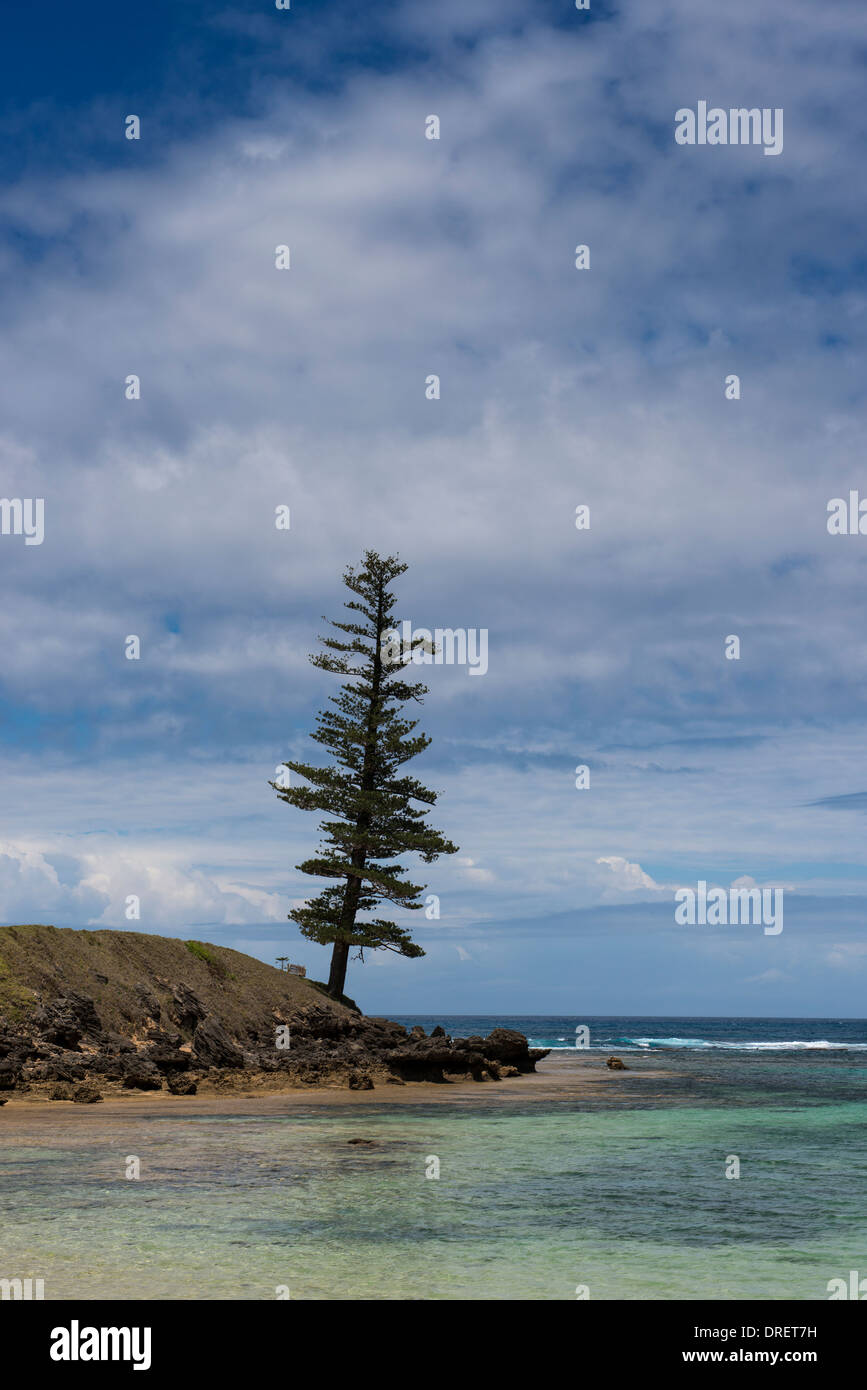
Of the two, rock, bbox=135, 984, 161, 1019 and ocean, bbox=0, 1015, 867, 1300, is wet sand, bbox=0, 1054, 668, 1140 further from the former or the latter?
rock, bbox=135, 984, 161, 1019

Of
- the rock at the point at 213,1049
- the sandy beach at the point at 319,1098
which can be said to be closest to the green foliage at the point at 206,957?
the rock at the point at 213,1049

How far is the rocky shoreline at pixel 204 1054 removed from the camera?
2486 centimetres

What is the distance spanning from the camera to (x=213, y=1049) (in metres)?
28.8

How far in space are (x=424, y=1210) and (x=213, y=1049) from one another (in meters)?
17.8

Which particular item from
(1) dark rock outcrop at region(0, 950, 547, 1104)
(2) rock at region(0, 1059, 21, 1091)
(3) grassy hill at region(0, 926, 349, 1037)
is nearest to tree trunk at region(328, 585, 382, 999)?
(3) grassy hill at region(0, 926, 349, 1037)

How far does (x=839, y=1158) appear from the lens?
59.0ft

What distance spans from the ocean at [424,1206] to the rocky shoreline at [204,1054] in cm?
360

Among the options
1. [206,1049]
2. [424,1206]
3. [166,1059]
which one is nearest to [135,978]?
[206,1049]

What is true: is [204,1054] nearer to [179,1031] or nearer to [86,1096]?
[179,1031]

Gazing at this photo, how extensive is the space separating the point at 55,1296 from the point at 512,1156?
31.2ft

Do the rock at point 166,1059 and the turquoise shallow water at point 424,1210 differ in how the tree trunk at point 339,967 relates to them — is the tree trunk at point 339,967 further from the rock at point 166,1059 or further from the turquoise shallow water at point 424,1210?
the turquoise shallow water at point 424,1210

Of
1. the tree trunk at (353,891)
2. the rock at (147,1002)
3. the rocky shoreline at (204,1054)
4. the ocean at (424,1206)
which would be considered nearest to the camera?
the ocean at (424,1206)
